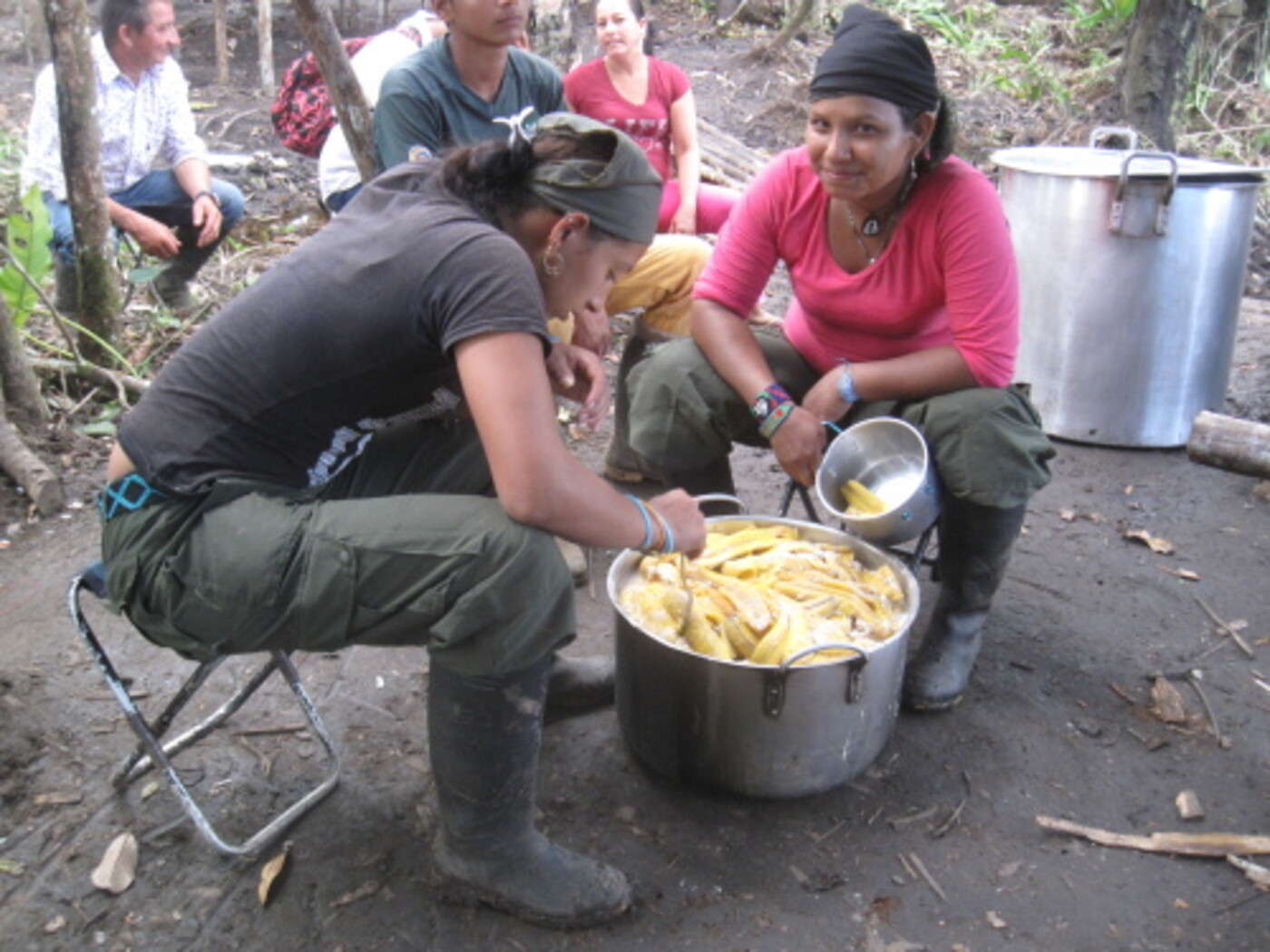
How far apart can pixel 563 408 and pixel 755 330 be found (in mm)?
2048

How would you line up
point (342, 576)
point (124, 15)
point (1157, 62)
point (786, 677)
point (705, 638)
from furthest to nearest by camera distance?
point (1157, 62) < point (124, 15) < point (705, 638) < point (786, 677) < point (342, 576)

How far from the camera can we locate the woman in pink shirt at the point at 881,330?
286 centimetres

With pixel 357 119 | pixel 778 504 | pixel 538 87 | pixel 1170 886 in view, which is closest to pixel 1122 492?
pixel 778 504

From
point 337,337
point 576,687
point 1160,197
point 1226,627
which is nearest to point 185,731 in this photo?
point 576,687

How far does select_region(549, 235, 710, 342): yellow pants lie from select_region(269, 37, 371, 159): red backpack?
186 cm

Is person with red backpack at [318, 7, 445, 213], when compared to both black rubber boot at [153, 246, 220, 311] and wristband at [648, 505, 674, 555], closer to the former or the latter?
black rubber boot at [153, 246, 220, 311]

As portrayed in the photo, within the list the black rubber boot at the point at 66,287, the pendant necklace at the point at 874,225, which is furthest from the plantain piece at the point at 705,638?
the black rubber boot at the point at 66,287

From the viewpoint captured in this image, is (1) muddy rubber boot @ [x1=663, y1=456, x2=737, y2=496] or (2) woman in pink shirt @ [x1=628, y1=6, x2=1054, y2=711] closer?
(2) woman in pink shirt @ [x1=628, y1=6, x2=1054, y2=711]

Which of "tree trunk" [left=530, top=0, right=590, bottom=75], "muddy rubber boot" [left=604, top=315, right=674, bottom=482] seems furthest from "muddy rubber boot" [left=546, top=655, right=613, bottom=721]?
"tree trunk" [left=530, top=0, right=590, bottom=75]

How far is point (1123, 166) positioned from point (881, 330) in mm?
1888

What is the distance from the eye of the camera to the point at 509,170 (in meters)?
2.20

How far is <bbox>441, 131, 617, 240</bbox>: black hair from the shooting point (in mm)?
2188

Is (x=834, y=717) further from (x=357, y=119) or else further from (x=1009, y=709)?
(x=357, y=119)

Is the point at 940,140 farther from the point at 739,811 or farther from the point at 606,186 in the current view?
the point at 739,811
